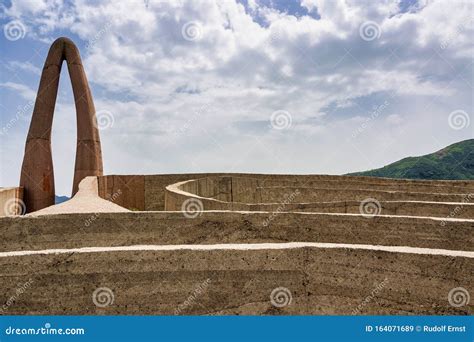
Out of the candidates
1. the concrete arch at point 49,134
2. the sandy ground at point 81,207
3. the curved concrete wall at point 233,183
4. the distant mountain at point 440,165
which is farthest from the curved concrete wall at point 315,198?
the distant mountain at point 440,165

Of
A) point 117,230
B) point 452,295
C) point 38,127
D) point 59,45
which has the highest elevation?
point 59,45

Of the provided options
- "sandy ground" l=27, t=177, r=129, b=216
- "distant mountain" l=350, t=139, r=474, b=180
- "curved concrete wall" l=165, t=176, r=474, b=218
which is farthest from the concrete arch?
"distant mountain" l=350, t=139, r=474, b=180

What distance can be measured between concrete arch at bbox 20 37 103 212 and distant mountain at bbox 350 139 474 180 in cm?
8046

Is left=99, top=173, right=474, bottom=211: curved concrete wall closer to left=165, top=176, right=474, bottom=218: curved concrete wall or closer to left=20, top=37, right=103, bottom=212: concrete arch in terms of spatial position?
left=165, top=176, right=474, bottom=218: curved concrete wall

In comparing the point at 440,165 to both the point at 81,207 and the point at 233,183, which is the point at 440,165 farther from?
the point at 81,207

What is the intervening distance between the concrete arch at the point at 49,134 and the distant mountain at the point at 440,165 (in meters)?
80.5

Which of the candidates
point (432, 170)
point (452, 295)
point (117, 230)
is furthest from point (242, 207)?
point (432, 170)

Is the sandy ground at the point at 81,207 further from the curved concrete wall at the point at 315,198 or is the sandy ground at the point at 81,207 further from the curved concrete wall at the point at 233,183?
the curved concrete wall at the point at 233,183

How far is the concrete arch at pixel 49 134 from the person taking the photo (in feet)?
74.0

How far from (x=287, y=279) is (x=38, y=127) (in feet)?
73.7

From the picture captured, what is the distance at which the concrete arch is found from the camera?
22547 mm

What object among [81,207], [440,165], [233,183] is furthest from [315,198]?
[440,165]

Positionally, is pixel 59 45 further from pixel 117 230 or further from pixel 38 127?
pixel 117 230

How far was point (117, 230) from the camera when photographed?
24.0 ft
